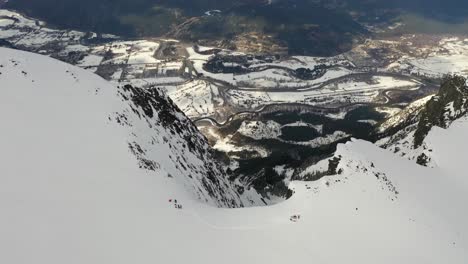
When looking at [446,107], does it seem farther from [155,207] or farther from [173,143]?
[155,207]

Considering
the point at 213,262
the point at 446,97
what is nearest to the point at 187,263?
the point at 213,262

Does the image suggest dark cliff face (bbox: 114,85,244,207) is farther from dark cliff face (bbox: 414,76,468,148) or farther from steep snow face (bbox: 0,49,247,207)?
dark cliff face (bbox: 414,76,468,148)

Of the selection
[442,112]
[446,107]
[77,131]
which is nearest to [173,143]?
[77,131]

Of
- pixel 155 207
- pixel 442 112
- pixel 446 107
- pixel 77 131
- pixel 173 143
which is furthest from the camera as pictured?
pixel 446 107

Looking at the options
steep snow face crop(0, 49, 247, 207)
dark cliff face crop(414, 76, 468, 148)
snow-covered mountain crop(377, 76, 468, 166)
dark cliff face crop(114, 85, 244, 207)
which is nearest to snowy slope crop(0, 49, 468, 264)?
steep snow face crop(0, 49, 247, 207)

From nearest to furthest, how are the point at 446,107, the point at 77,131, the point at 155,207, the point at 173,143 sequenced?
the point at 155,207, the point at 77,131, the point at 173,143, the point at 446,107

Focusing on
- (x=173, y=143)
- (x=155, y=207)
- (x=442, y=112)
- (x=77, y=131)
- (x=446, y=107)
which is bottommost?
(x=442, y=112)
